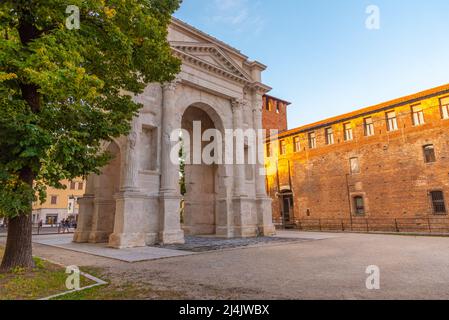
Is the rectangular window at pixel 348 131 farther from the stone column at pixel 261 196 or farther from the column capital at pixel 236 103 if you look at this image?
the column capital at pixel 236 103

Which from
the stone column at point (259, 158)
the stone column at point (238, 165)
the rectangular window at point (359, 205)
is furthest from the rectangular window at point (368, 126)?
the stone column at point (238, 165)

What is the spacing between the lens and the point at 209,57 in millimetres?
18766

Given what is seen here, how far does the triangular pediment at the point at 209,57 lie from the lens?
1689 cm

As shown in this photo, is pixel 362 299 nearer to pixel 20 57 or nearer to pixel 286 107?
pixel 20 57

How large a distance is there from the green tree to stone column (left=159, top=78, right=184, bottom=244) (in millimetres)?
6358

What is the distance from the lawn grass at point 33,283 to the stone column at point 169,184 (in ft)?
23.1

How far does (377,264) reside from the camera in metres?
8.25

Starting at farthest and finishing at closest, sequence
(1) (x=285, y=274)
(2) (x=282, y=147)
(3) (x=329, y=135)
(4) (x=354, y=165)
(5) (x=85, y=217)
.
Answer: (2) (x=282, y=147) < (3) (x=329, y=135) < (4) (x=354, y=165) < (5) (x=85, y=217) < (1) (x=285, y=274)

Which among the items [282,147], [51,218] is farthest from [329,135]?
[51,218]

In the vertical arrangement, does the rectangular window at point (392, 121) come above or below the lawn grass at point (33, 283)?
above

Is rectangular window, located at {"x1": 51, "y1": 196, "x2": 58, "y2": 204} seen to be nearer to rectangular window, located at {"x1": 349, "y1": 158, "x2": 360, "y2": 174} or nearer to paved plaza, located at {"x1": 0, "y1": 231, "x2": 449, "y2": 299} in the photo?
paved plaza, located at {"x1": 0, "y1": 231, "x2": 449, "y2": 299}

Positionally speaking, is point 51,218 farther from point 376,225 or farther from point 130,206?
point 376,225

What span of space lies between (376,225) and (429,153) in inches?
260

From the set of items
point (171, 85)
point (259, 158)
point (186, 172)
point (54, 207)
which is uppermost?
point (171, 85)
